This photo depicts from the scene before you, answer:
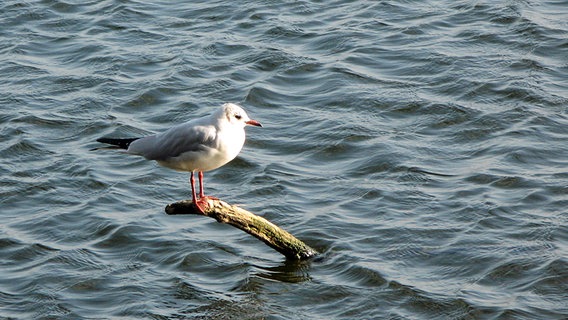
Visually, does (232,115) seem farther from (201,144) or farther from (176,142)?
(176,142)

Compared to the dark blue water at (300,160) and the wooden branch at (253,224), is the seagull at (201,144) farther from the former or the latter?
the dark blue water at (300,160)

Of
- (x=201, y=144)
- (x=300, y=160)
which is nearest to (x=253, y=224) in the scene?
(x=201, y=144)

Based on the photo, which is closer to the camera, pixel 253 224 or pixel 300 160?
pixel 253 224

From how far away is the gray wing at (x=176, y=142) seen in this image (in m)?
9.58

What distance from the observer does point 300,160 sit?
12969mm

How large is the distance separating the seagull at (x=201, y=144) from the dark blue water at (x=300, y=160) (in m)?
1.32

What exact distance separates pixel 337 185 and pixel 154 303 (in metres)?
2.89

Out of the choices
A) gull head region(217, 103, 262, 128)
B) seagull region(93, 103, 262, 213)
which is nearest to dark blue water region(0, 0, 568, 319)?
seagull region(93, 103, 262, 213)

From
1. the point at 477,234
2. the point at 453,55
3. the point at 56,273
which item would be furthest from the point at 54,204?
the point at 453,55

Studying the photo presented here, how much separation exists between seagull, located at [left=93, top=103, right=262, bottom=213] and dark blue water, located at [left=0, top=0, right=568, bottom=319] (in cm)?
132

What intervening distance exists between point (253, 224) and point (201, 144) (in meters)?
0.84

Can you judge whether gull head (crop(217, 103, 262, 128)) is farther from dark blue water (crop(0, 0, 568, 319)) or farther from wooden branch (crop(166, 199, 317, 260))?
dark blue water (crop(0, 0, 568, 319))

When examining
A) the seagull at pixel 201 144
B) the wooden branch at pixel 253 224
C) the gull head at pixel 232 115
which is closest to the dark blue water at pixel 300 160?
the wooden branch at pixel 253 224

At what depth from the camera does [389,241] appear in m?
11.1
